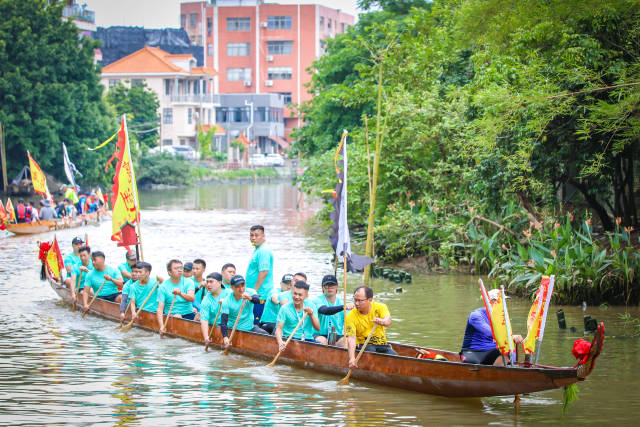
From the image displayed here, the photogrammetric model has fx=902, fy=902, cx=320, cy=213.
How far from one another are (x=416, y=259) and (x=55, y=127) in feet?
106

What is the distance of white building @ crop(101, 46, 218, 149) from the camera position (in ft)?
283

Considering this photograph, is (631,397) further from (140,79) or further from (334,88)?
(140,79)

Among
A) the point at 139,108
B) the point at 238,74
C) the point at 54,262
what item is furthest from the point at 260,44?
the point at 54,262

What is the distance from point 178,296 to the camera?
52.5 ft

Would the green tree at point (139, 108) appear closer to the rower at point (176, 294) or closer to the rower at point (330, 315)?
the rower at point (176, 294)

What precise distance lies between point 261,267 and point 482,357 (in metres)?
4.75

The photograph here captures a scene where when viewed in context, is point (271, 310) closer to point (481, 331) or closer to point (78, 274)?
point (481, 331)

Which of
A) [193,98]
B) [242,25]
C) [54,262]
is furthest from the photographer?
[242,25]

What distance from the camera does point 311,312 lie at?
43.2 feet

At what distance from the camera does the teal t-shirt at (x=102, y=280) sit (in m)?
18.5

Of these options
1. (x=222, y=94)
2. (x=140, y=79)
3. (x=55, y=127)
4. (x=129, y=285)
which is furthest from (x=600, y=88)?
(x=222, y=94)

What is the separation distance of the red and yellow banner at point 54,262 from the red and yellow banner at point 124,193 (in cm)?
280

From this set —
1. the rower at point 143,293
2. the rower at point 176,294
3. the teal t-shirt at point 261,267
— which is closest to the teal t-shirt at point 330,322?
the teal t-shirt at point 261,267

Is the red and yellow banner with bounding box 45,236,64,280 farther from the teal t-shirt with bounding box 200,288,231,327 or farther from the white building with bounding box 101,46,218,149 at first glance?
the white building with bounding box 101,46,218,149
